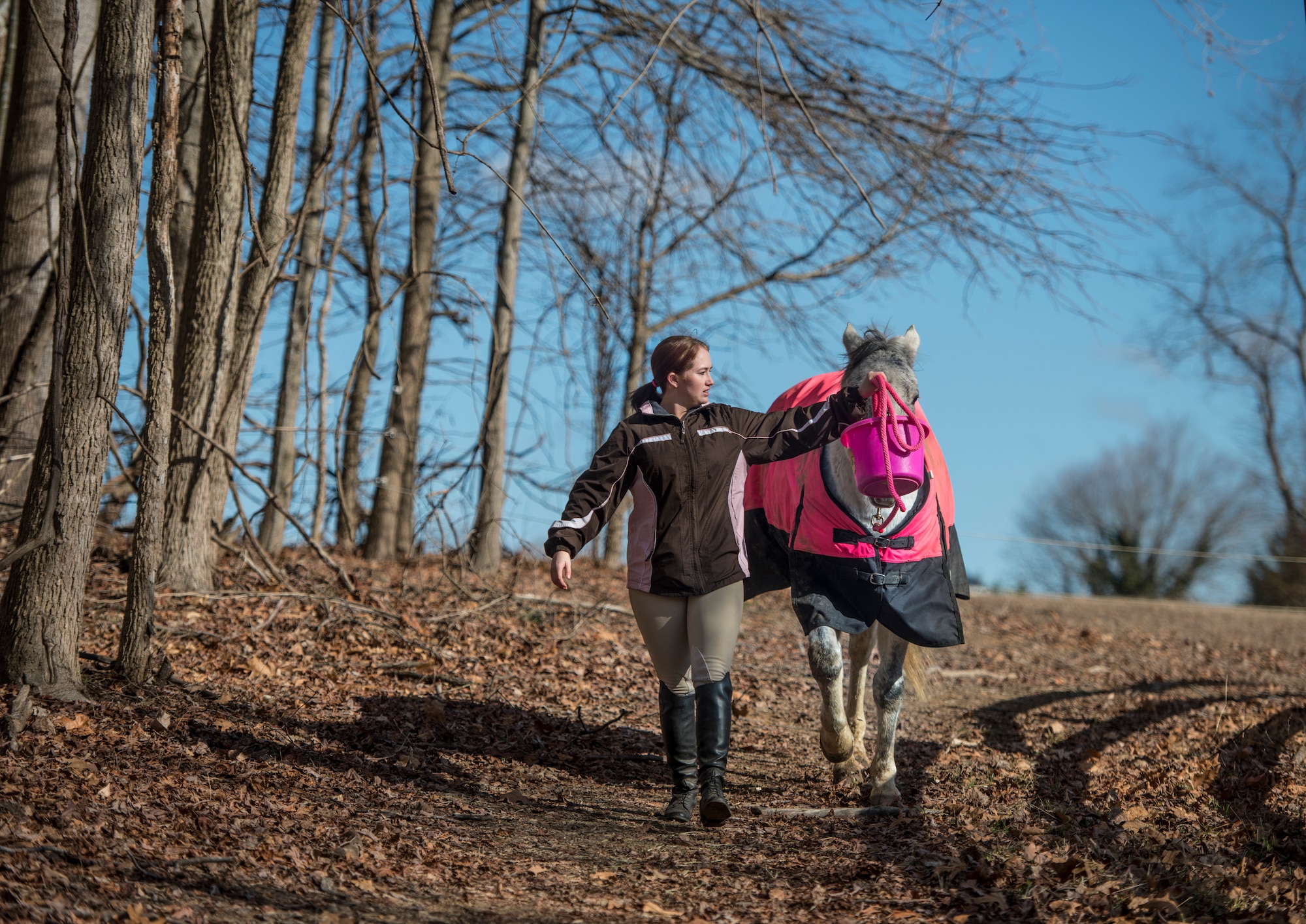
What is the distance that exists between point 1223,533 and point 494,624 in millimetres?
27193

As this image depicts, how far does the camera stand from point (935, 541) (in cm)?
484

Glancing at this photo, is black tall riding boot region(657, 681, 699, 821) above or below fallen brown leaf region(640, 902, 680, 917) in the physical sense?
above

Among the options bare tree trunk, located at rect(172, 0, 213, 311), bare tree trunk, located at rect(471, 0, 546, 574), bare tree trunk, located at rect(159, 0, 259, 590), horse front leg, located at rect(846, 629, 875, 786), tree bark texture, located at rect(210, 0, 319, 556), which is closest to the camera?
horse front leg, located at rect(846, 629, 875, 786)

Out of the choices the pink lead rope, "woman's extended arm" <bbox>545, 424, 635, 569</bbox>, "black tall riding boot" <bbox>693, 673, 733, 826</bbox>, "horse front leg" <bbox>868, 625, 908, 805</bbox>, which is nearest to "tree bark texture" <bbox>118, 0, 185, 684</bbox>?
"woman's extended arm" <bbox>545, 424, 635, 569</bbox>

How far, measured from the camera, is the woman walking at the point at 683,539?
420 centimetres

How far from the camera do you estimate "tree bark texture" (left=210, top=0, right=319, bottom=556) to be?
6.93 m

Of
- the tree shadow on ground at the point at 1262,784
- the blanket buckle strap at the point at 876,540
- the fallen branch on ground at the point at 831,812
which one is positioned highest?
the blanket buckle strap at the point at 876,540

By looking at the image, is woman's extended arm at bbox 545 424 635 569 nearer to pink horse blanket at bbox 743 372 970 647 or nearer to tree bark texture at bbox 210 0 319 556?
pink horse blanket at bbox 743 372 970 647

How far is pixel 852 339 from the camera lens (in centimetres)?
499

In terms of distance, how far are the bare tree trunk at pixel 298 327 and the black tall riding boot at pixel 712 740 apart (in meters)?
6.20

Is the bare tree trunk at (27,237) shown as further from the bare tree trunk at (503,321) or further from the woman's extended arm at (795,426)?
the woman's extended arm at (795,426)

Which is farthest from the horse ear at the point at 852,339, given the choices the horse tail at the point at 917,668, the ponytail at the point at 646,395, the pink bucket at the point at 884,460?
the horse tail at the point at 917,668

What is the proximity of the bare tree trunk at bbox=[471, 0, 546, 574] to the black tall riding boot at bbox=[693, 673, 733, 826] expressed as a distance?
16.3 feet

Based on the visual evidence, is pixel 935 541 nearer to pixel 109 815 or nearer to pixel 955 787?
pixel 955 787
